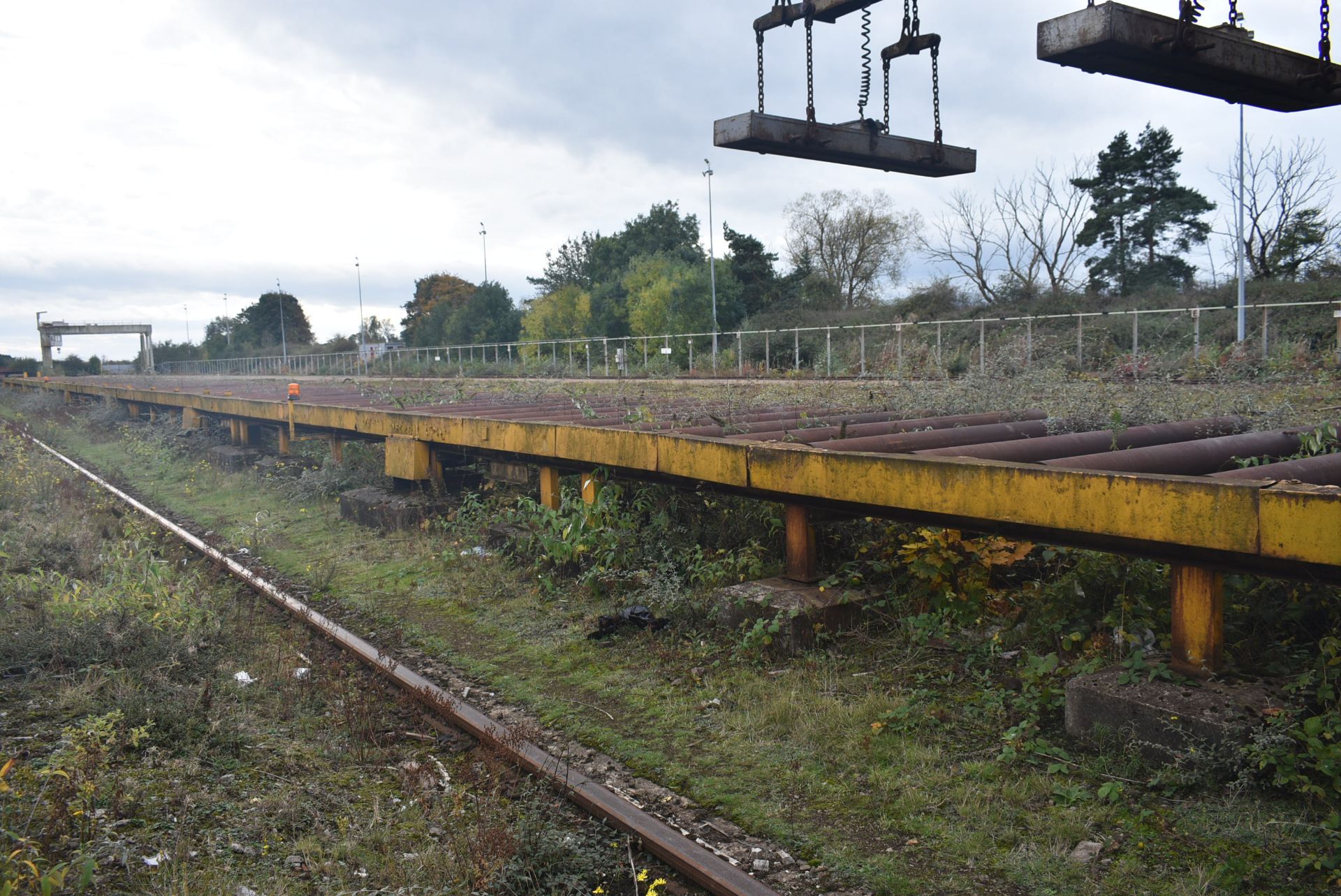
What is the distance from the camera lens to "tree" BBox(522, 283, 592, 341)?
182 feet

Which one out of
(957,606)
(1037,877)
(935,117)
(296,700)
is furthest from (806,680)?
(935,117)

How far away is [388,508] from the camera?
1004 centimetres

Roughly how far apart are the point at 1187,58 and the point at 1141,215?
32279mm

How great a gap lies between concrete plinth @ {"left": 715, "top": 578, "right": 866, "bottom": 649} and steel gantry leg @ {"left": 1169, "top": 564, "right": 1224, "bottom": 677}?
6.23ft

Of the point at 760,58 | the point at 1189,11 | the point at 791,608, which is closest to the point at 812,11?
the point at 760,58

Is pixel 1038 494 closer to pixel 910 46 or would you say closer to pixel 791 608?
pixel 791 608

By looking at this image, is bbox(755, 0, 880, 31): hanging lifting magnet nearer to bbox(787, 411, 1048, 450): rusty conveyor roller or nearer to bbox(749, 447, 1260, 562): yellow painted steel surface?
bbox(787, 411, 1048, 450): rusty conveyor roller

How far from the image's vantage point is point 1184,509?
3.60 meters

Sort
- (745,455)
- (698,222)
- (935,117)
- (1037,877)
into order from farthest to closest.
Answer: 1. (698,222)
2. (935,117)
3. (745,455)
4. (1037,877)

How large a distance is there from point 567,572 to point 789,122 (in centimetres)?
389

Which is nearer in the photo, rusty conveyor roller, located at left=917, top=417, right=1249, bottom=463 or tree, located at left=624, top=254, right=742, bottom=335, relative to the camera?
rusty conveyor roller, located at left=917, top=417, right=1249, bottom=463

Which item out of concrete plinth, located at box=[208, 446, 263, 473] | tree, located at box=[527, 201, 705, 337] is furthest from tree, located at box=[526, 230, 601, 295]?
concrete plinth, located at box=[208, 446, 263, 473]

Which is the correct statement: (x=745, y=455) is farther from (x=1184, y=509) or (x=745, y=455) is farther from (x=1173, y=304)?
(x=1173, y=304)

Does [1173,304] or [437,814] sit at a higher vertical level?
[1173,304]
